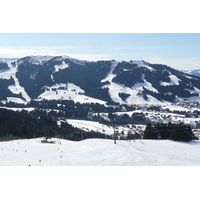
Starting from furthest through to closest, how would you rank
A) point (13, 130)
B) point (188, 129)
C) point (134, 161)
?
1. point (13, 130)
2. point (188, 129)
3. point (134, 161)

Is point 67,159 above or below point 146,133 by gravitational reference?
above

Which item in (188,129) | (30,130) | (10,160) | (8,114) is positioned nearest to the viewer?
(10,160)

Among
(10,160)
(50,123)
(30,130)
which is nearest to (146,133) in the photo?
(10,160)

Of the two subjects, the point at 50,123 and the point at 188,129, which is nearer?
the point at 188,129

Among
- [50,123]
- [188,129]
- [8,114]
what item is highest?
[188,129]

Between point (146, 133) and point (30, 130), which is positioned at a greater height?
point (146, 133)

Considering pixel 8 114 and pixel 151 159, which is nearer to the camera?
pixel 151 159

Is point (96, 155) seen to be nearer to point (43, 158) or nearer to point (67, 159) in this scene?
point (67, 159)

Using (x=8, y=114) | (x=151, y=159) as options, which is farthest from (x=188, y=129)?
(x=8, y=114)

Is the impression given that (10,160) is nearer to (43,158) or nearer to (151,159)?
(43,158)
